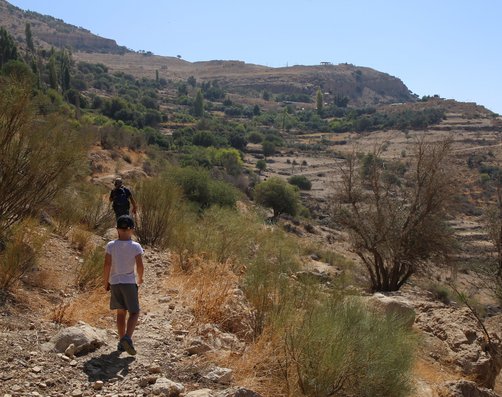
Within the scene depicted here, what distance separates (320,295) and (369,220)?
35.6ft

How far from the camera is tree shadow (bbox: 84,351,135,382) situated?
482 cm

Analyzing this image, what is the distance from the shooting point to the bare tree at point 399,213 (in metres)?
16.2

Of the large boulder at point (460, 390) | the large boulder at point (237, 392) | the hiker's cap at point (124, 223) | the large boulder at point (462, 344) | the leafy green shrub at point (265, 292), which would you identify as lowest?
the large boulder at point (462, 344)

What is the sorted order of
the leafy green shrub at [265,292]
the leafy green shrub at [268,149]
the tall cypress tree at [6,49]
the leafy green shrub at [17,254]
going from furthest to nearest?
the leafy green shrub at [268,149], the tall cypress tree at [6,49], the leafy green shrub at [17,254], the leafy green shrub at [265,292]

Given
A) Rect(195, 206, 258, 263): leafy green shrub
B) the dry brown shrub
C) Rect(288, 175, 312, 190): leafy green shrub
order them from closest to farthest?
the dry brown shrub, Rect(195, 206, 258, 263): leafy green shrub, Rect(288, 175, 312, 190): leafy green shrub

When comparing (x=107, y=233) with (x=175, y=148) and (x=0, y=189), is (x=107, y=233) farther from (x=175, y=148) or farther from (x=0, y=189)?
(x=175, y=148)

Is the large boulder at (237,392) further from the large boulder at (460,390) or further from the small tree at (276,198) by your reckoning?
the small tree at (276,198)

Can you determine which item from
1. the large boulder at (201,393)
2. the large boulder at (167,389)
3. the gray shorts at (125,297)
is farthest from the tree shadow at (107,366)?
the large boulder at (201,393)

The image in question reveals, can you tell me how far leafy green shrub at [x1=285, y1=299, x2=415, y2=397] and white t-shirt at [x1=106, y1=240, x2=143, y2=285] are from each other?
1.78 m

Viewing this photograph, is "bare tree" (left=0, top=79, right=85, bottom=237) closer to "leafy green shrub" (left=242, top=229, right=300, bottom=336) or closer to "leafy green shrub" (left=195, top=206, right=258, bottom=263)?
"leafy green shrub" (left=195, top=206, right=258, bottom=263)

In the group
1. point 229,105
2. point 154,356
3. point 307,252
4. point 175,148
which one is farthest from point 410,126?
point 154,356

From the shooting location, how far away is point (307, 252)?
24422 millimetres

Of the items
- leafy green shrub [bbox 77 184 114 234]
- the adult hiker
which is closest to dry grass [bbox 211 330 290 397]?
the adult hiker

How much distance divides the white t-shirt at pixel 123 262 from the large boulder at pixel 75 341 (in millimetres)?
619
